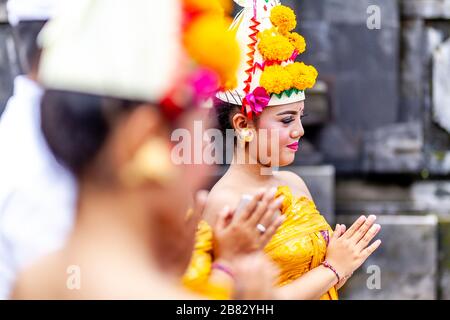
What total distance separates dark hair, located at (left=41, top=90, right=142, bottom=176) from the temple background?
368 cm

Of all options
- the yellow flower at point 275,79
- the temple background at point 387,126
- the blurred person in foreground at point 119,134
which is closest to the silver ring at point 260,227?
the blurred person in foreground at point 119,134

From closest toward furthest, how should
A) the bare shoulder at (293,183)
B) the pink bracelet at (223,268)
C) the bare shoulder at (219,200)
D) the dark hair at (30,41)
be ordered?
the dark hair at (30,41), the pink bracelet at (223,268), the bare shoulder at (219,200), the bare shoulder at (293,183)

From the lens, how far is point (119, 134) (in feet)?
4.51

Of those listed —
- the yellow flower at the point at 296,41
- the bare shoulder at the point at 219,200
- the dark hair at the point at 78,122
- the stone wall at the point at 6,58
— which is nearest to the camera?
the dark hair at the point at 78,122

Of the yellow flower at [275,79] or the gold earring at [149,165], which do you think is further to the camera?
the yellow flower at [275,79]

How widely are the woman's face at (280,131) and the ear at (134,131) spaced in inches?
36.6

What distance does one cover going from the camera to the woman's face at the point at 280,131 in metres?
2.28

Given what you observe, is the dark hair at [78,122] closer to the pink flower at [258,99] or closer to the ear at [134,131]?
the ear at [134,131]

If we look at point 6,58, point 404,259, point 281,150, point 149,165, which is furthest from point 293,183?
point 6,58

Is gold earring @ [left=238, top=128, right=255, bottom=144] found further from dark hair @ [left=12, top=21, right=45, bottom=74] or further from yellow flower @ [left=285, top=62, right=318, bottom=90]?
dark hair @ [left=12, top=21, right=45, bottom=74]

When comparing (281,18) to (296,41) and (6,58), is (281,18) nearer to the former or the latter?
(296,41)

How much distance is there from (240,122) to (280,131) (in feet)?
0.46

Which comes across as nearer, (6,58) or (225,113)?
(225,113)
